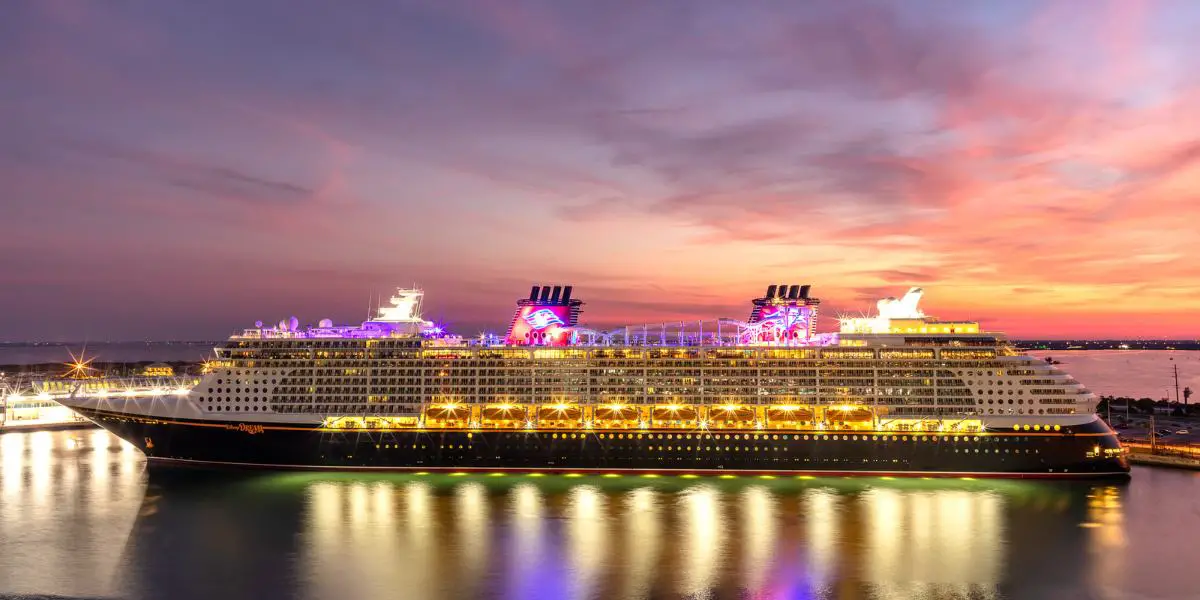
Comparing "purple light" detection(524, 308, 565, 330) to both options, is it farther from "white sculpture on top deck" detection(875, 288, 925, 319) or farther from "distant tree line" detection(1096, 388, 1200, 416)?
"distant tree line" detection(1096, 388, 1200, 416)

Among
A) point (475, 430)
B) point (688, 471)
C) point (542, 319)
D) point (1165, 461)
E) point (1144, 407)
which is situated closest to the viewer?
point (688, 471)

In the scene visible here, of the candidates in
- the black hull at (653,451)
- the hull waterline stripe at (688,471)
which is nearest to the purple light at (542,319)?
the black hull at (653,451)

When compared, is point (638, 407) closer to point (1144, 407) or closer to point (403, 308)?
point (403, 308)

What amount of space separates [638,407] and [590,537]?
1115 centimetres

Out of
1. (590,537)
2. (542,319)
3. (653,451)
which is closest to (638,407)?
(653,451)

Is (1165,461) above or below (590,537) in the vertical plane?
above

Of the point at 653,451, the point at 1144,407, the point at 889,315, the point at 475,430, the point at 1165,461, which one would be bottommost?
the point at 1165,461

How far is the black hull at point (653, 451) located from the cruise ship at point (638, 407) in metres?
0.06

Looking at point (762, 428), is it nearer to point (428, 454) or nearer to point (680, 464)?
point (680, 464)

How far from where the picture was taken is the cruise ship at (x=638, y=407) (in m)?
34.5

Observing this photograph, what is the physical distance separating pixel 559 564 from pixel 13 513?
70.9ft

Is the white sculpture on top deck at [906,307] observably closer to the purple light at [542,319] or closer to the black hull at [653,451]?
the black hull at [653,451]

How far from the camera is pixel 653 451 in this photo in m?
35.3

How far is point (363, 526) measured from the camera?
2777 centimetres
